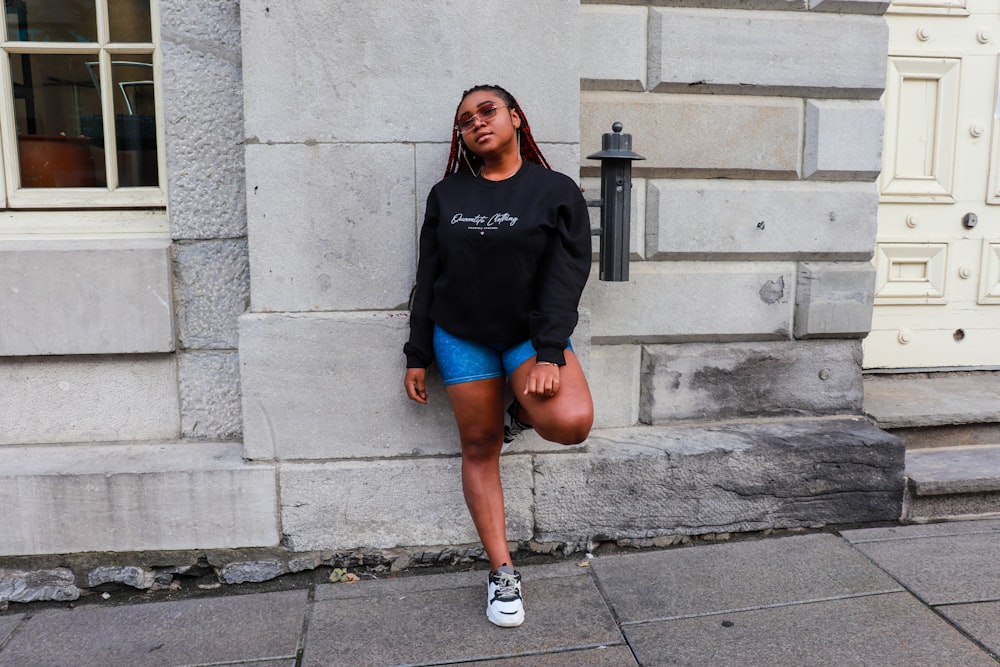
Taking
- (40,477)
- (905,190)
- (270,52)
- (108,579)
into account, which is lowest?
(108,579)

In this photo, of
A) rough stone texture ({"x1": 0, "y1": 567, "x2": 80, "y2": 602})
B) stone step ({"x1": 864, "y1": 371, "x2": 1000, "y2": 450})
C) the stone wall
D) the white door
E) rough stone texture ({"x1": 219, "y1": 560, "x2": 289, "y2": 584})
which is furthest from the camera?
the white door

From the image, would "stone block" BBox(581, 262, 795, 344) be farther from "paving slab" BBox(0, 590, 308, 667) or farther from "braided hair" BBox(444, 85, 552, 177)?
"paving slab" BBox(0, 590, 308, 667)

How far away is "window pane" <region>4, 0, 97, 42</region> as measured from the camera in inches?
141

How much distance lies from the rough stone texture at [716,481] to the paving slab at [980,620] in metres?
0.86

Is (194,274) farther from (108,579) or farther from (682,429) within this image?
(682,429)

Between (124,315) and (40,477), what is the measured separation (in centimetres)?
76

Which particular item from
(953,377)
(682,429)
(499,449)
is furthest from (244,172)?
(953,377)

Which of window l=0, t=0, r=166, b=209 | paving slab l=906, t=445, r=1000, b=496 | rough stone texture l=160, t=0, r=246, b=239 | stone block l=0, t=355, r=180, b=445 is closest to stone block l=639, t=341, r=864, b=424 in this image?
paving slab l=906, t=445, r=1000, b=496

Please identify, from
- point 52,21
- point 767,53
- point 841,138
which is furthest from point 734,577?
point 52,21

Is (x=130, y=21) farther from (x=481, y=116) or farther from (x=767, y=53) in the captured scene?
(x=767, y=53)

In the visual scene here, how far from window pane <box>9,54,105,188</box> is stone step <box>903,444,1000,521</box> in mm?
4155

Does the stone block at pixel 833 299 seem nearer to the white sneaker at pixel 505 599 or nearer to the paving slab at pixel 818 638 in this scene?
the paving slab at pixel 818 638

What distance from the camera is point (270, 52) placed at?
10.5 feet

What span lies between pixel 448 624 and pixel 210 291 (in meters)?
1.82
